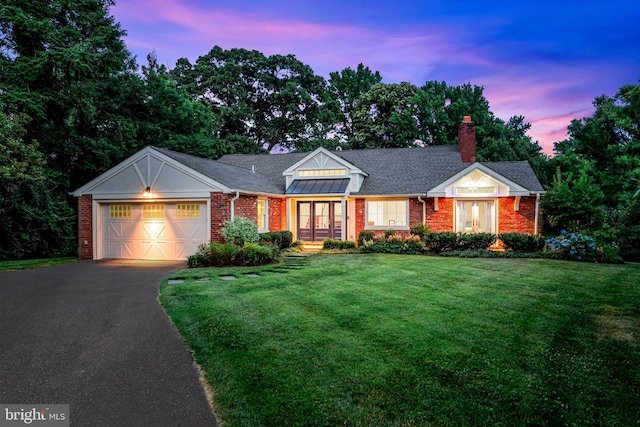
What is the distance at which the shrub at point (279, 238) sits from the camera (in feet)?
51.8

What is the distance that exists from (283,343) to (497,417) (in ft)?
9.14

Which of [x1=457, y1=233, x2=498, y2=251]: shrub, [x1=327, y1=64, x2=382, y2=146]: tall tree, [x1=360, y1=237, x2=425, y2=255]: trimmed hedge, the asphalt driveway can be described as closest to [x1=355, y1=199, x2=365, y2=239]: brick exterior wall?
[x1=360, y1=237, x2=425, y2=255]: trimmed hedge

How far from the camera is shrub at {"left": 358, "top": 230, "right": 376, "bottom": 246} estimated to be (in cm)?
1742

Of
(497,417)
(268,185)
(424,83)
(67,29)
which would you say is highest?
(424,83)

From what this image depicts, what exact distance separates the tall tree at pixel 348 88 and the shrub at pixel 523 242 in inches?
993

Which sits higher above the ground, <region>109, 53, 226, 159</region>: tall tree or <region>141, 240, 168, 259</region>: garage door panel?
<region>109, 53, 226, 159</region>: tall tree

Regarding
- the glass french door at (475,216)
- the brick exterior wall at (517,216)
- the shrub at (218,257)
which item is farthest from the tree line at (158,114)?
the shrub at (218,257)

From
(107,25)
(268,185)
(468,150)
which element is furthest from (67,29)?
(468,150)

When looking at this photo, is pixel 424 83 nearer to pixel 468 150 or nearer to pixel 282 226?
pixel 468 150

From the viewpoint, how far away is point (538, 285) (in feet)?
30.4

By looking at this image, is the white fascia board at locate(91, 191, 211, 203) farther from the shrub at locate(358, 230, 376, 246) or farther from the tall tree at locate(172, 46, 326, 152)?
the tall tree at locate(172, 46, 326, 152)

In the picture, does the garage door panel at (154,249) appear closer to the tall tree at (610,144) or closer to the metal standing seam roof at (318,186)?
the metal standing seam roof at (318,186)

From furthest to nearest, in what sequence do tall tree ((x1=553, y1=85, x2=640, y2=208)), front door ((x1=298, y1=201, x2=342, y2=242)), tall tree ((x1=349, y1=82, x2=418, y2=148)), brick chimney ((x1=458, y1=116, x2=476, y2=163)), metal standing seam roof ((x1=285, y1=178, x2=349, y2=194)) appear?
1. tall tree ((x1=349, y1=82, x2=418, y2=148))
2. tall tree ((x1=553, y1=85, x2=640, y2=208))
3. brick chimney ((x1=458, y1=116, x2=476, y2=163))
4. front door ((x1=298, y1=201, x2=342, y2=242))
5. metal standing seam roof ((x1=285, y1=178, x2=349, y2=194))

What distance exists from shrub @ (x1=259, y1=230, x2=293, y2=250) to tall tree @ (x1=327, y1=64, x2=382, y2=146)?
22.5 meters
